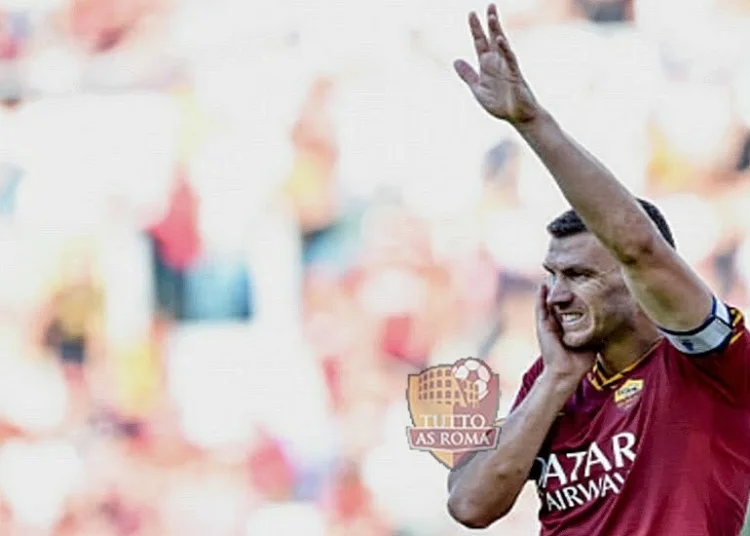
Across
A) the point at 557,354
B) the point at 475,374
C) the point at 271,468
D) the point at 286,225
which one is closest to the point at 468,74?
the point at 557,354

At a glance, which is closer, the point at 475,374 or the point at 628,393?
Result: the point at 628,393

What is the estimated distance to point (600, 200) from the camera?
92.4 inches

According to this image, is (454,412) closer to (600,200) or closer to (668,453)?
(668,453)

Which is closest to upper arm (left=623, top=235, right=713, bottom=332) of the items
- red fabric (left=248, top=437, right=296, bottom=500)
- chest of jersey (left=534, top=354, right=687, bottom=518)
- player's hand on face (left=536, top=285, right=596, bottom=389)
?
chest of jersey (left=534, top=354, right=687, bottom=518)

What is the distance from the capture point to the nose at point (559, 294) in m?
2.71

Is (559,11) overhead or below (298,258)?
overhead

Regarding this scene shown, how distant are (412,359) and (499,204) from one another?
1.87 ft

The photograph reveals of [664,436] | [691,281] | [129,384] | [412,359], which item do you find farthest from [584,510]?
[129,384]

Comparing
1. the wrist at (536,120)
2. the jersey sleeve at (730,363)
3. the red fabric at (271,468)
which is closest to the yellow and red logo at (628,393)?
the jersey sleeve at (730,363)

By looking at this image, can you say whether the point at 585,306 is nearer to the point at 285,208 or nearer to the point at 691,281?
the point at 691,281

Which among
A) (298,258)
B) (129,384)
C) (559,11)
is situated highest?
(559,11)

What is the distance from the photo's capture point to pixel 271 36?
17.6 ft

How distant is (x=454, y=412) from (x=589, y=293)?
349 millimetres

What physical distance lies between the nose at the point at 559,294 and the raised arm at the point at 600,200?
1.00ft
